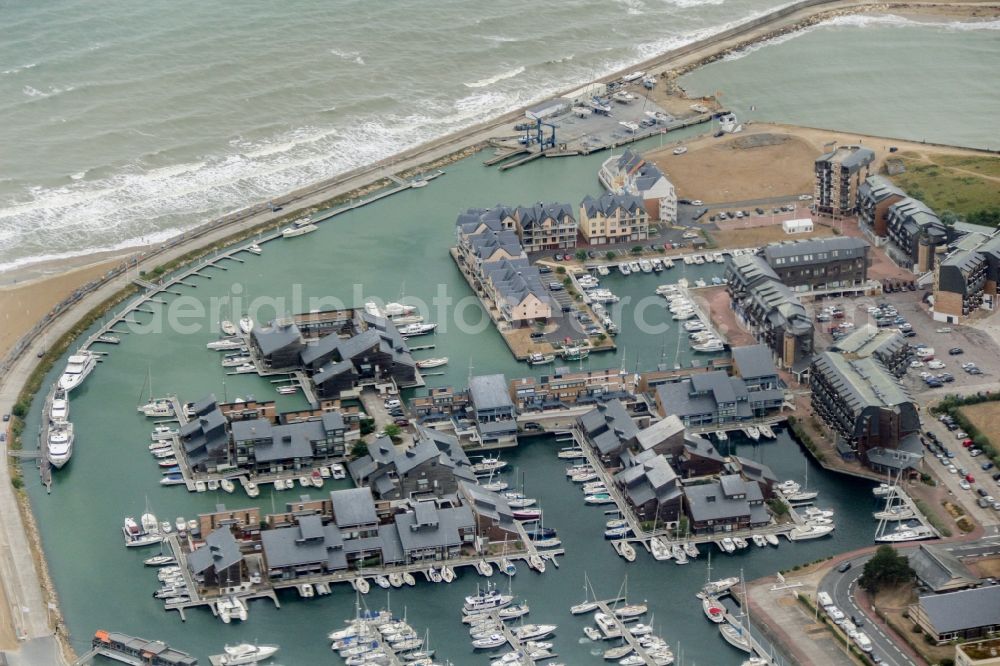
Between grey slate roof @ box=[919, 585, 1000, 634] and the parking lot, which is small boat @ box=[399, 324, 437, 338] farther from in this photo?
grey slate roof @ box=[919, 585, 1000, 634]

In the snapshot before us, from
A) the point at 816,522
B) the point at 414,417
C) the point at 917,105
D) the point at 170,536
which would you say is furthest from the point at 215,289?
the point at 917,105

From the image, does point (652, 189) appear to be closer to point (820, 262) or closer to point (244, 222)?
point (820, 262)

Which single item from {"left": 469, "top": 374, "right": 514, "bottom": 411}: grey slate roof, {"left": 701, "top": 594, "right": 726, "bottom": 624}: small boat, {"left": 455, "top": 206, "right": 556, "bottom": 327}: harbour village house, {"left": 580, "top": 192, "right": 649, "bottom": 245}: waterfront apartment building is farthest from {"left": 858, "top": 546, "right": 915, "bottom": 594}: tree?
{"left": 580, "top": 192, "right": 649, "bottom": 245}: waterfront apartment building

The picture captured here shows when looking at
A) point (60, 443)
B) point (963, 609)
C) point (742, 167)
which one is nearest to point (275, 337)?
point (60, 443)

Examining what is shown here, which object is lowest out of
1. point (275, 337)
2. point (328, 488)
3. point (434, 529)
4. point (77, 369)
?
point (328, 488)

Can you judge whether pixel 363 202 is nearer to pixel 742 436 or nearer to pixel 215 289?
pixel 215 289

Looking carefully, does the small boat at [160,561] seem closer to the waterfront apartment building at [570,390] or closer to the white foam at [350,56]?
the waterfront apartment building at [570,390]

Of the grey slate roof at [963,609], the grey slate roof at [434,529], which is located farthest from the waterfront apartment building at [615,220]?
the grey slate roof at [963,609]
